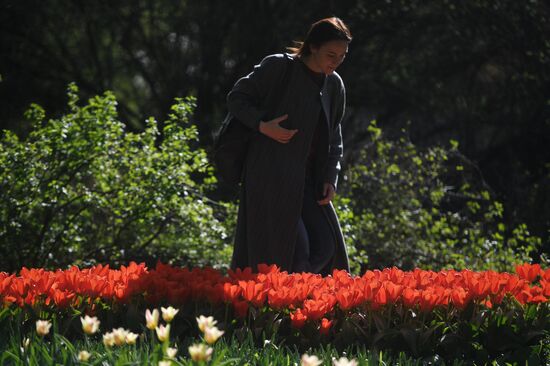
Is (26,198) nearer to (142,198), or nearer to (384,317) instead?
(142,198)

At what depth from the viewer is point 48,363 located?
249 cm

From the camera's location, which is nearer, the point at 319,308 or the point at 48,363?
the point at 48,363

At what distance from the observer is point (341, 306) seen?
334 cm

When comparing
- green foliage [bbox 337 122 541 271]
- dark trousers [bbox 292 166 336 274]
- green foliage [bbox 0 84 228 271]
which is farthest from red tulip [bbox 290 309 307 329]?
green foliage [bbox 337 122 541 271]

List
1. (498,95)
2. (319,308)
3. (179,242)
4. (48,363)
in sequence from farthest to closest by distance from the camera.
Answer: (498,95), (179,242), (319,308), (48,363)

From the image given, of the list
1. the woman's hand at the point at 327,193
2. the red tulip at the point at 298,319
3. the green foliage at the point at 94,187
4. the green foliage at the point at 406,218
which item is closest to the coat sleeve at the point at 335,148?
the woman's hand at the point at 327,193

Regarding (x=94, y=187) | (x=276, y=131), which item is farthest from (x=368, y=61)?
(x=276, y=131)

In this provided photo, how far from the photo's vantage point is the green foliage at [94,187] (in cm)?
623

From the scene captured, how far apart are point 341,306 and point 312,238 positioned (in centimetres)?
133

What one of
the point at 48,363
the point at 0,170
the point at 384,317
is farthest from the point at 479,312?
the point at 0,170

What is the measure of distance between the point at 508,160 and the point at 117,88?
27.6 feet

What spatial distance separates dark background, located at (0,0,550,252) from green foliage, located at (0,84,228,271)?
3.02 metres

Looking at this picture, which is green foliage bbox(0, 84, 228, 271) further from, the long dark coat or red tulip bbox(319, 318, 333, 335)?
red tulip bbox(319, 318, 333, 335)

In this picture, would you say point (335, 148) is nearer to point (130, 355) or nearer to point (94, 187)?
point (130, 355)
